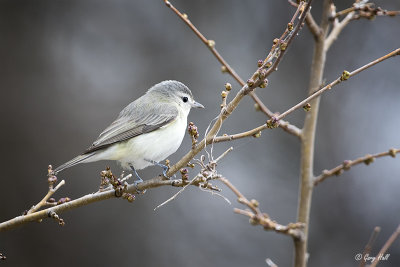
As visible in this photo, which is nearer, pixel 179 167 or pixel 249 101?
pixel 179 167

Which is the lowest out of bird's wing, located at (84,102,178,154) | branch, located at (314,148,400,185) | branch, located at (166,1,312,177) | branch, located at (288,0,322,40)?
branch, located at (314,148,400,185)

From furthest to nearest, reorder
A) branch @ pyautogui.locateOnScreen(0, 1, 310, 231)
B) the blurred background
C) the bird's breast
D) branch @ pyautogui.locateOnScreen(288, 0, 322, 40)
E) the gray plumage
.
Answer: the blurred background, the bird's breast, the gray plumage, branch @ pyautogui.locateOnScreen(288, 0, 322, 40), branch @ pyautogui.locateOnScreen(0, 1, 310, 231)

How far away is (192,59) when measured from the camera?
7.45 m

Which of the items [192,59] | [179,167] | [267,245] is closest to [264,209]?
[267,245]

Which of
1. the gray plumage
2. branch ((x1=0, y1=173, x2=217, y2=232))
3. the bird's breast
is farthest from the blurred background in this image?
branch ((x1=0, y1=173, x2=217, y2=232))

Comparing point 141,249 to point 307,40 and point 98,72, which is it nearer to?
point 98,72

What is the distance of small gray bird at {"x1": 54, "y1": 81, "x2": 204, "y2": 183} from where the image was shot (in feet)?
13.3

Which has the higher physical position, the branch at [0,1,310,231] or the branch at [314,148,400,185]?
the branch at [0,1,310,231]

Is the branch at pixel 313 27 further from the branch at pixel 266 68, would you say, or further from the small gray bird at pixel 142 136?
the small gray bird at pixel 142 136

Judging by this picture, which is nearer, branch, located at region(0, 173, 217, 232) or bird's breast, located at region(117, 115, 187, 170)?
branch, located at region(0, 173, 217, 232)

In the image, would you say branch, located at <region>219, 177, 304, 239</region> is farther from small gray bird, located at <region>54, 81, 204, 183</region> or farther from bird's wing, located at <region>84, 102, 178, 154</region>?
bird's wing, located at <region>84, 102, 178, 154</region>

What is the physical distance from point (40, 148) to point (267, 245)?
11.0 feet

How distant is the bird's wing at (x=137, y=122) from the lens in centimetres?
411

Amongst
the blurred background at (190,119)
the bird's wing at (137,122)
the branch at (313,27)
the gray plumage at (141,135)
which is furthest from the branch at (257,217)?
the blurred background at (190,119)
